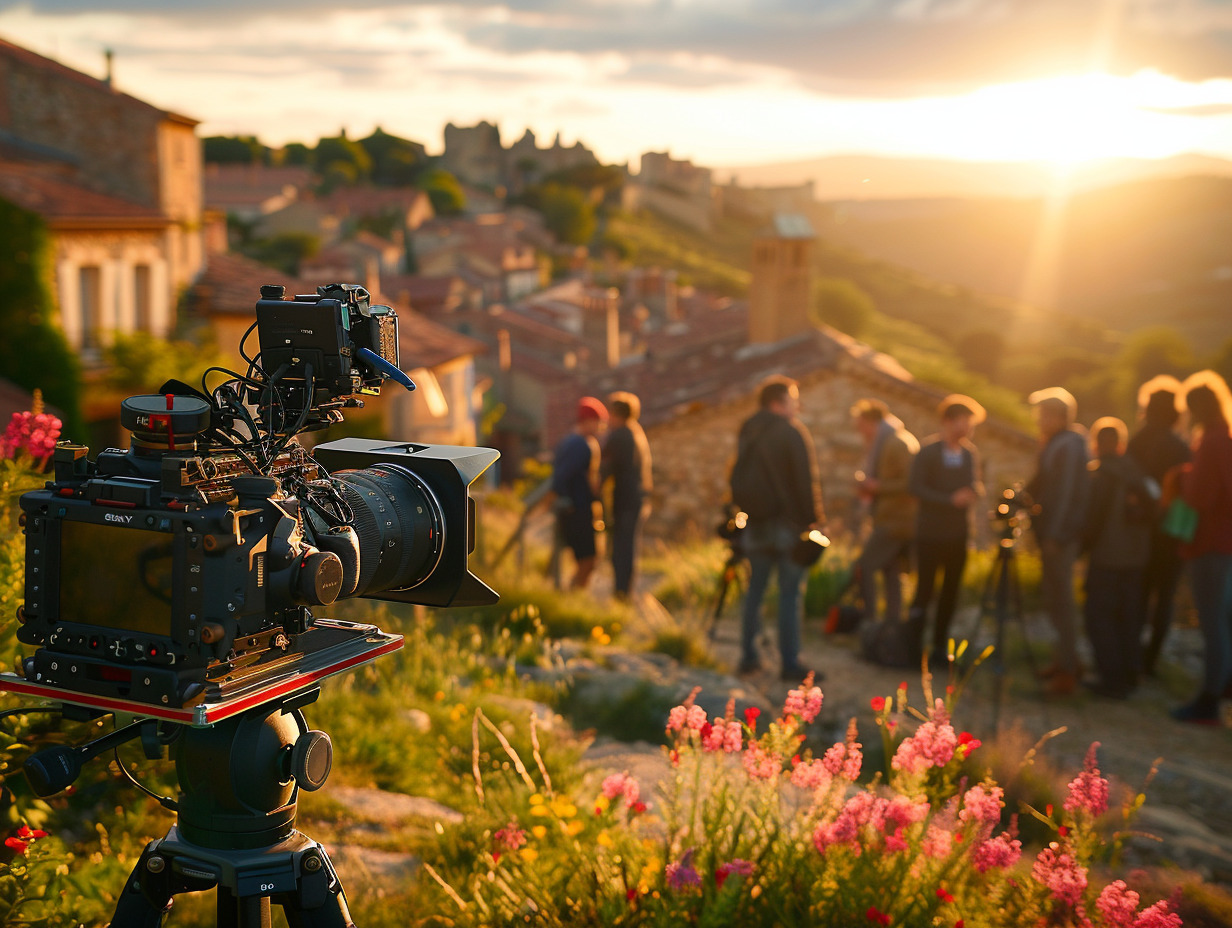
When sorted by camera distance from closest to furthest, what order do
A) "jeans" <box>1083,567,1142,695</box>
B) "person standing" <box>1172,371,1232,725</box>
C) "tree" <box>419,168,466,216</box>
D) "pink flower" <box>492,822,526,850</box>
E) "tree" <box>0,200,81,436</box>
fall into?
"pink flower" <box>492,822,526,850</box> → "person standing" <box>1172,371,1232,725</box> → "jeans" <box>1083,567,1142,695</box> → "tree" <box>0,200,81,436</box> → "tree" <box>419,168,466,216</box>

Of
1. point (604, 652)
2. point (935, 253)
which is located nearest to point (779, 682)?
point (604, 652)

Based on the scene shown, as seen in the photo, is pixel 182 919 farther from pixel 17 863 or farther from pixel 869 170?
pixel 869 170

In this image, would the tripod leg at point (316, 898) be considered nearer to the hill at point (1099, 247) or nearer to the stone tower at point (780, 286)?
the stone tower at point (780, 286)

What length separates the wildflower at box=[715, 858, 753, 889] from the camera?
2670 millimetres

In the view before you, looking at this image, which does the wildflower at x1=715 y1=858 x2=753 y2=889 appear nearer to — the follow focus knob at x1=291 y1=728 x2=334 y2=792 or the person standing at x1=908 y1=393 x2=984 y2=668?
the follow focus knob at x1=291 y1=728 x2=334 y2=792

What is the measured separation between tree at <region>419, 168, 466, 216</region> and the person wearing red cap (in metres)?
80.4

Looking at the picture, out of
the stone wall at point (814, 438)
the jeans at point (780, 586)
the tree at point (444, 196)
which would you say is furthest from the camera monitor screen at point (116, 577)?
the tree at point (444, 196)

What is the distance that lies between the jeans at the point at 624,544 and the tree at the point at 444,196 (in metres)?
80.5

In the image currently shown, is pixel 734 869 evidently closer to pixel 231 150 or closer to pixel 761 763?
pixel 761 763

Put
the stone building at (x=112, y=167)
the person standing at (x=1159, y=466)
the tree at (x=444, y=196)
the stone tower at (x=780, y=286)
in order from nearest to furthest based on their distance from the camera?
1. the person standing at (x=1159, y=466)
2. the stone building at (x=112, y=167)
3. the stone tower at (x=780, y=286)
4. the tree at (x=444, y=196)

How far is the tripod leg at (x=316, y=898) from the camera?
7.30 feet

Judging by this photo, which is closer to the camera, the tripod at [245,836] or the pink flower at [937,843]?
the tripod at [245,836]

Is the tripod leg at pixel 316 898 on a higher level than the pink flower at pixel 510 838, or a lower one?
higher

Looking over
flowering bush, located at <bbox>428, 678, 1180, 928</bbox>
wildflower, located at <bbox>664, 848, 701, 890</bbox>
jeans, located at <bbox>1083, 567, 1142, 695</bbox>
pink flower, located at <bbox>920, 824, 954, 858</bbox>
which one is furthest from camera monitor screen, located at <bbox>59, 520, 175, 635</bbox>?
jeans, located at <bbox>1083, 567, 1142, 695</bbox>
